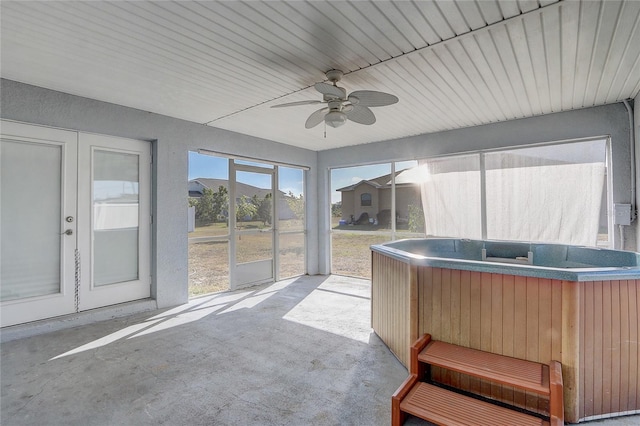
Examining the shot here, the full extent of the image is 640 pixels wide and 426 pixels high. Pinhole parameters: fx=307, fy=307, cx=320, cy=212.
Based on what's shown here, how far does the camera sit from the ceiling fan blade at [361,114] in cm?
275

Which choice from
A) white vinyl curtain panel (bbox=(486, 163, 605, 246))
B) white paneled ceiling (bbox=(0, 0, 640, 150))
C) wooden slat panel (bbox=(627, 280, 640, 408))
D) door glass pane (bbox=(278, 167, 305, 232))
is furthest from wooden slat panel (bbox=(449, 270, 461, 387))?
door glass pane (bbox=(278, 167, 305, 232))

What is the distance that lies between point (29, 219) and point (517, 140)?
5.75 m

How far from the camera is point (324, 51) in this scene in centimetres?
234

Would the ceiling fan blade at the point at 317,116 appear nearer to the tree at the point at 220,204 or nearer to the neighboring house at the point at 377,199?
the tree at the point at 220,204

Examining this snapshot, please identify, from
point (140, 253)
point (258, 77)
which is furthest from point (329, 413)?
point (140, 253)

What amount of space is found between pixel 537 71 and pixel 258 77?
248 centimetres

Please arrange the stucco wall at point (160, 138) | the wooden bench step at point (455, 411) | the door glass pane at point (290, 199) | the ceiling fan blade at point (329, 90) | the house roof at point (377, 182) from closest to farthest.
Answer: the wooden bench step at point (455, 411), the ceiling fan blade at point (329, 90), the stucco wall at point (160, 138), the house roof at point (377, 182), the door glass pane at point (290, 199)

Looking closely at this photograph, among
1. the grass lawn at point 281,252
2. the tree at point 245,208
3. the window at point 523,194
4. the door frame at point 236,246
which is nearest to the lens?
the window at point 523,194

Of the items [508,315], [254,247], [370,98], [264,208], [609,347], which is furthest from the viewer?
[264,208]

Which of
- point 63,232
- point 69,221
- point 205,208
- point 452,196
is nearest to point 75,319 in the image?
point 63,232

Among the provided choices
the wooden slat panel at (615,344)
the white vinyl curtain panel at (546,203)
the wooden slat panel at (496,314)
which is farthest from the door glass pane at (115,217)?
the white vinyl curtain panel at (546,203)

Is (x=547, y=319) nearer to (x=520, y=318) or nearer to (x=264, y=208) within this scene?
(x=520, y=318)

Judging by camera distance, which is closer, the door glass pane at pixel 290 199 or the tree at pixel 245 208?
the tree at pixel 245 208

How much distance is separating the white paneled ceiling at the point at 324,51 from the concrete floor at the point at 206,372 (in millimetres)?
2453
